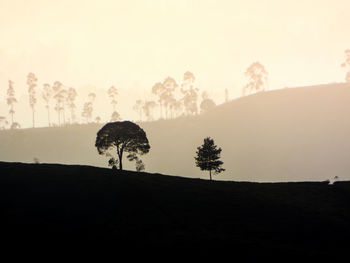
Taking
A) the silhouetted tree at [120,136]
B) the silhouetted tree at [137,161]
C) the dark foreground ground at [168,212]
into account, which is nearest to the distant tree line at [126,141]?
the silhouetted tree at [120,136]

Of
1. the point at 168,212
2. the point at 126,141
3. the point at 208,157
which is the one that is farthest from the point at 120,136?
the point at 168,212

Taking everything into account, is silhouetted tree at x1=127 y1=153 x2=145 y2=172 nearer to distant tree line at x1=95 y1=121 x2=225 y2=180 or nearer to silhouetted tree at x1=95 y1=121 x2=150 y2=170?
distant tree line at x1=95 y1=121 x2=225 y2=180

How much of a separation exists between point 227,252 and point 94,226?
1583cm

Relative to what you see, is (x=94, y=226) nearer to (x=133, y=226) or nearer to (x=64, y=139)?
(x=133, y=226)

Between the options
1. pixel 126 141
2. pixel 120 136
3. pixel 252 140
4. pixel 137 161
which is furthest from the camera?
pixel 252 140

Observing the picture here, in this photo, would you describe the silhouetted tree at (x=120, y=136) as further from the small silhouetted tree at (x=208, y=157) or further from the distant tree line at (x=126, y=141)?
the small silhouetted tree at (x=208, y=157)

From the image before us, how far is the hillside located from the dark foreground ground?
6855cm

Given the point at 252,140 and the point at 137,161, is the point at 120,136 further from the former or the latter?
the point at 252,140

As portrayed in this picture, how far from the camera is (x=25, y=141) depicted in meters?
185

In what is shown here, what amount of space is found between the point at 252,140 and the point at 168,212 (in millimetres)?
112329

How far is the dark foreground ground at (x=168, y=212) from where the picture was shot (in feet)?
139

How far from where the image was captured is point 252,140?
159250 mm

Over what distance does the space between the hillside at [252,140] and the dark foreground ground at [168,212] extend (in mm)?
68550

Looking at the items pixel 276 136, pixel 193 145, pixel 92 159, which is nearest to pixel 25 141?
pixel 92 159
